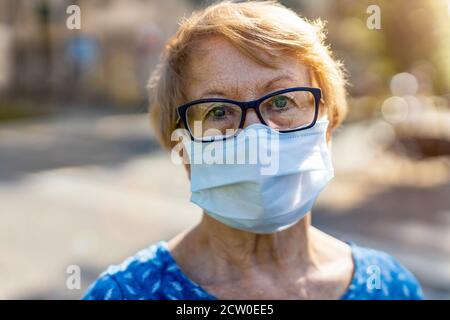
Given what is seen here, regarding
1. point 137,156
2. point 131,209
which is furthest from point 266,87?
point 137,156

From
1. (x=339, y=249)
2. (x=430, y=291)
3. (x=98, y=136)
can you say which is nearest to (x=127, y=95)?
(x=98, y=136)

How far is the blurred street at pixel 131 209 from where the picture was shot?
495 centimetres

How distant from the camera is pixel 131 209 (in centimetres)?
664

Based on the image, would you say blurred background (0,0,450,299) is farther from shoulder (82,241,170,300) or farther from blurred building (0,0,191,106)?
shoulder (82,241,170,300)

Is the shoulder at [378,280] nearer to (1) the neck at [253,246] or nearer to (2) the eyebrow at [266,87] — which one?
(1) the neck at [253,246]

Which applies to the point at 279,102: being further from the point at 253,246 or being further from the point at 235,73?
the point at 253,246

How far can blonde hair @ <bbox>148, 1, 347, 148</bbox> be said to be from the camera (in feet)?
4.34

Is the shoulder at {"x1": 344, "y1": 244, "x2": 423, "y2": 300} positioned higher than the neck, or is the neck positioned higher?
the neck

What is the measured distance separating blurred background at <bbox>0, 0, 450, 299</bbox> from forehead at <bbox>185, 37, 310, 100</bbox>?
0.24 m

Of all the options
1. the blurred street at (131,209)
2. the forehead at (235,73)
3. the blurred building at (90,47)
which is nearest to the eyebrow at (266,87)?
the forehead at (235,73)

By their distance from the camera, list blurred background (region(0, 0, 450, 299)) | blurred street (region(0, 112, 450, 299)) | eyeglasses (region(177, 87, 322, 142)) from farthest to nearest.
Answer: blurred background (region(0, 0, 450, 299)) < blurred street (region(0, 112, 450, 299)) < eyeglasses (region(177, 87, 322, 142))

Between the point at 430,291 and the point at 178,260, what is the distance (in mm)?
3387

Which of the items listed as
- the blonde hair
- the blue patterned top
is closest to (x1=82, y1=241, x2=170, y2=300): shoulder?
the blue patterned top

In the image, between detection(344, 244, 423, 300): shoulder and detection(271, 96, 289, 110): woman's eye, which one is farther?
detection(344, 244, 423, 300): shoulder
